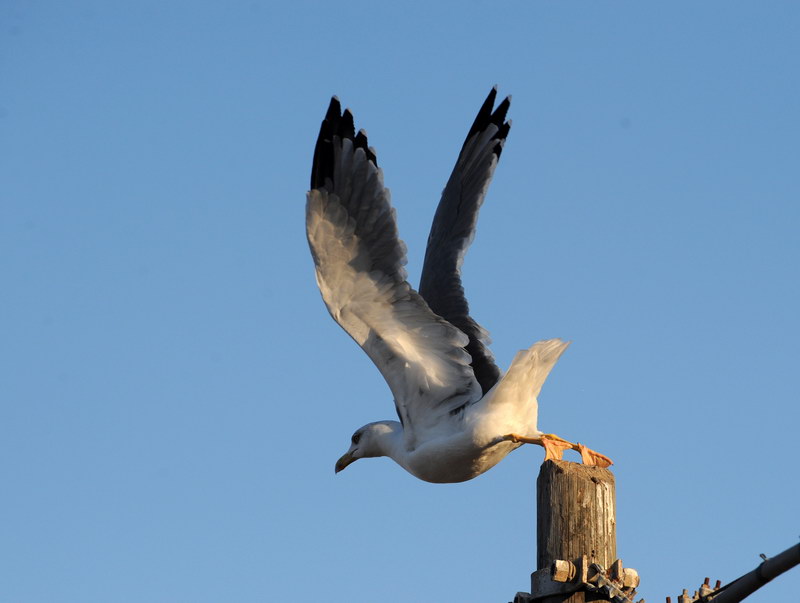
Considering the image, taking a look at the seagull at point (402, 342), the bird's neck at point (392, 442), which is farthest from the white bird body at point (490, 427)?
the bird's neck at point (392, 442)

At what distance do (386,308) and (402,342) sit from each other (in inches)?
8.6

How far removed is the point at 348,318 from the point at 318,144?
1057 millimetres

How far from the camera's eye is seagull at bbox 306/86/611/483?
684 centimetres

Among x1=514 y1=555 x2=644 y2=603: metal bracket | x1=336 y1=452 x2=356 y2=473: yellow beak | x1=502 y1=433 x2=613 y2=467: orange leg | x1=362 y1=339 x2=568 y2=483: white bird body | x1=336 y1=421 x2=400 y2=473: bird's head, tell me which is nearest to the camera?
x1=514 y1=555 x2=644 y2=603: metal bracket

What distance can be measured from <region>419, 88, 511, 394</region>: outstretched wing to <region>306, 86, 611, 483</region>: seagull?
91cm

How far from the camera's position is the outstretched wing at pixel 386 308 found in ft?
23.4

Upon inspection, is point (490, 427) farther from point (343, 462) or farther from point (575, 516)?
point (575, 516)

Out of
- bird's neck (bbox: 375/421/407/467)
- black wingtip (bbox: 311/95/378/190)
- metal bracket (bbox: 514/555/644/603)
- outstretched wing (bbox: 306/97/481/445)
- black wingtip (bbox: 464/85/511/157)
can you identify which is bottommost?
metal bracket (bbox: 514/555/644/603)

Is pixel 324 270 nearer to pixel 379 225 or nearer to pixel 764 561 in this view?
pixel 379 225

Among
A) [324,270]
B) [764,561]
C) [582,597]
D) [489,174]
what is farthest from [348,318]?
[764,561]

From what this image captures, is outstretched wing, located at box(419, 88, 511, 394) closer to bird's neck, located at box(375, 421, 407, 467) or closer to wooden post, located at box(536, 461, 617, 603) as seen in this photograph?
bird's neck, located at box(375, 421, 407, 467)

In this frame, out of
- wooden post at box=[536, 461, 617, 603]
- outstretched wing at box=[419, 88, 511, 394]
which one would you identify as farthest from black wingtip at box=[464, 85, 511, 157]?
wooden post at box=[536, 461, 617, 603]

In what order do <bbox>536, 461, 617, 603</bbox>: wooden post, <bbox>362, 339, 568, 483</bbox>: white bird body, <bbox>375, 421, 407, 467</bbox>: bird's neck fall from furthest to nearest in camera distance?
<bbox>375, 421, 407, 467</bbox>: bird's neck < <bbox>362, 339, 568, 483</bbox>: white bird body < <bbox>536, 461, 617, 603</bbox>: wooden post

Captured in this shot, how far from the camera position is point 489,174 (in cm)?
878
